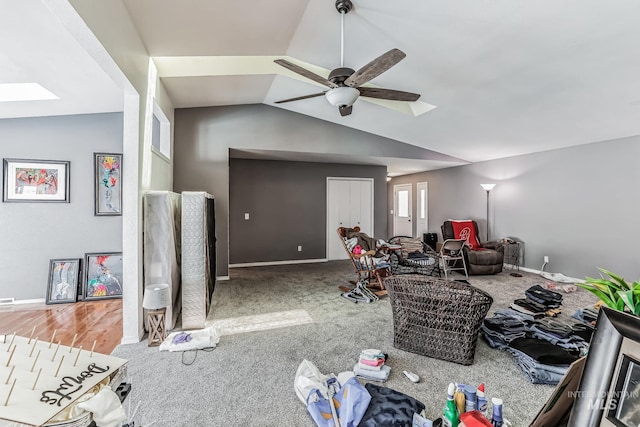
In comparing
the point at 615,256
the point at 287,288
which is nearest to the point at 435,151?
the point at 615,256

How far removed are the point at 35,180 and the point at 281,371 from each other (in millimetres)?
4081

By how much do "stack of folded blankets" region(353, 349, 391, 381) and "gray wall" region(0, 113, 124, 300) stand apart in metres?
3.68

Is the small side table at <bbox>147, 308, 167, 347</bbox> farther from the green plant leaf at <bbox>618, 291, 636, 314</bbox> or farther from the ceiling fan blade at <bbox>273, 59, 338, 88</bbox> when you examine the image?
the green plant leaf at <bbox>618, 291, 636, 314</bbox>

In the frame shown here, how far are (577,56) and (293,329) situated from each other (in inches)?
153

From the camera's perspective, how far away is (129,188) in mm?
2719

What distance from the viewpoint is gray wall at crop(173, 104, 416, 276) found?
4.86m

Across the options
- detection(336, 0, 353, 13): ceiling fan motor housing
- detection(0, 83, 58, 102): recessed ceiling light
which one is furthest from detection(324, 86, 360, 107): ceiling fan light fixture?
detection(0, 83, 58, 102): recessed ceiling light

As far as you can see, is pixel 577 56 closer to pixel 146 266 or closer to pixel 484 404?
pixel 484 404

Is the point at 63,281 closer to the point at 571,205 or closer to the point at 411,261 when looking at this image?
the point at 411,261

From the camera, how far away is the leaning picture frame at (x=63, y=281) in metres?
3.78

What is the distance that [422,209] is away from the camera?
8.50 meters

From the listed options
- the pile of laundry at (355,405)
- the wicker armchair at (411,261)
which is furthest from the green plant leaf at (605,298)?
the wicker armchair at (411,261)

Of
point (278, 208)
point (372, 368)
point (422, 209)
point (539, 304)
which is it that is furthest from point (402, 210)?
point (372, 368)

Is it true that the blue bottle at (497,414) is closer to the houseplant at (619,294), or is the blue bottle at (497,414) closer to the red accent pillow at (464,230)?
the houseplant at (619,294)
